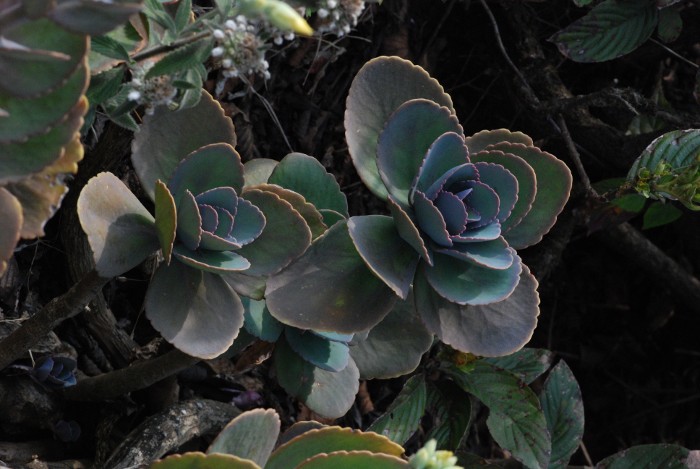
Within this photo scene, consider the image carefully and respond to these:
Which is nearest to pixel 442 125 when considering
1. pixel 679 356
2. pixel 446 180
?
pixel 446 180

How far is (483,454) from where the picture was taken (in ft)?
5.26

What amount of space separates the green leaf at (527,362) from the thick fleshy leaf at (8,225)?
0.88 metres

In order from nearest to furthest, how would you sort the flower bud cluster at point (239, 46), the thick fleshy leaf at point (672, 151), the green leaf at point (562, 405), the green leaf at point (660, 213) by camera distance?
the flower bud cluster at point (239, 46) → the thick fleshy leaf at point (672, 151) → the green leaf at point (562, 405) → the green leaf at point (660, 213)

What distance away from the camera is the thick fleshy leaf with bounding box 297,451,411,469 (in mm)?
735

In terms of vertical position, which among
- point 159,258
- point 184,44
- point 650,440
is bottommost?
point 650,440

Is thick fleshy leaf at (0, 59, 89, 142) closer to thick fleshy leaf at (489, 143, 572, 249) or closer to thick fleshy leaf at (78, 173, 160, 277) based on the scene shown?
thick fleshy leaf at (78, 173, 160, 277)

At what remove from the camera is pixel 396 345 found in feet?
3.13

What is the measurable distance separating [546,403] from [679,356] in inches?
26.7

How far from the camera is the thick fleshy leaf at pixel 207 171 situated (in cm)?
81

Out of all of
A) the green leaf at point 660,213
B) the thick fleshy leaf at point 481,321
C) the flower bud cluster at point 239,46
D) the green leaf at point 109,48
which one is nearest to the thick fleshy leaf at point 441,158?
the thick fleshy leaf at point 481,321

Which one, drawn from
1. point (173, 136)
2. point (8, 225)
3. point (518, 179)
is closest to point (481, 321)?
point (518, 179)

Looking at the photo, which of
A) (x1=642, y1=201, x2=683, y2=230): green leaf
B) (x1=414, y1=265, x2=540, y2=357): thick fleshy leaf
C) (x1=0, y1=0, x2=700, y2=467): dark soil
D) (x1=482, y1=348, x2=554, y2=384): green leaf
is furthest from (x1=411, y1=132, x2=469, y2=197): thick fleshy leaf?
(x1=642, y1=201, x2=683, y2=230): green leaf

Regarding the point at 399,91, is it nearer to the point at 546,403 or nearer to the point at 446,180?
the point at 446,180

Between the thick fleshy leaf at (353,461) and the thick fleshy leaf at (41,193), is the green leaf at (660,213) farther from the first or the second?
the thick fleshy leaf at (41,193)
